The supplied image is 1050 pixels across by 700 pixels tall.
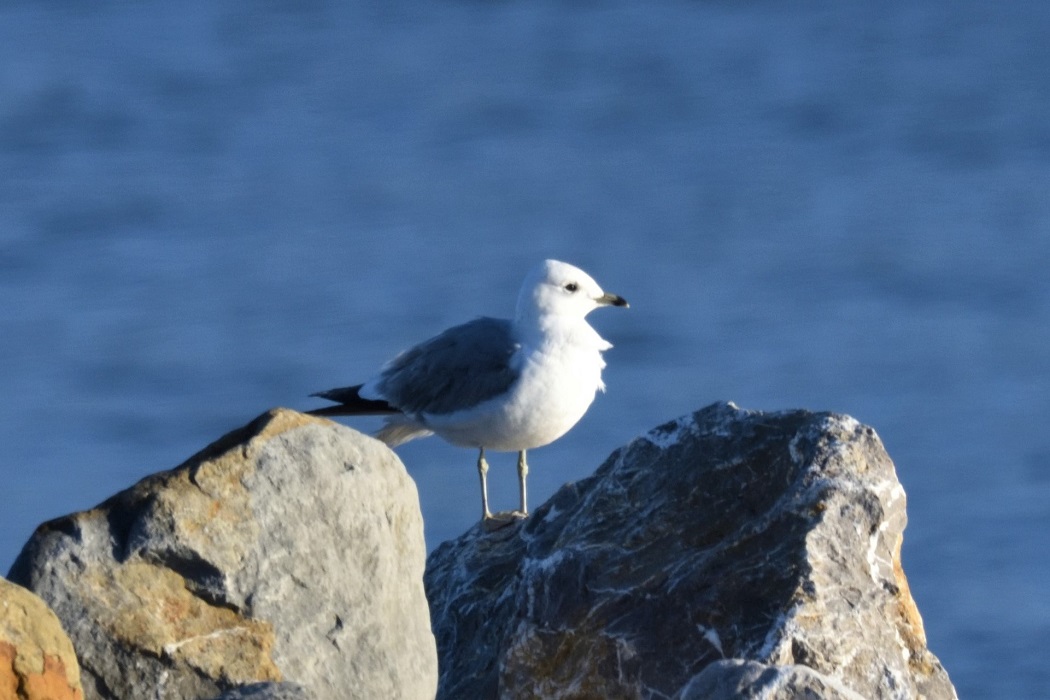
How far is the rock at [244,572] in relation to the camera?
533cm

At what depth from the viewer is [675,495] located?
250 inches

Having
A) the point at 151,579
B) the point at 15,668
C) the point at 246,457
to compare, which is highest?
the point at 246,457

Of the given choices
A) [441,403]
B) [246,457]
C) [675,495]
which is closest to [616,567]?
[675,495]

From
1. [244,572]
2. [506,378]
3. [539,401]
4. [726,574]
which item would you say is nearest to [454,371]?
[506,378]

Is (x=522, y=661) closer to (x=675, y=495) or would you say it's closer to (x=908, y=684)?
(x=675, y=495)

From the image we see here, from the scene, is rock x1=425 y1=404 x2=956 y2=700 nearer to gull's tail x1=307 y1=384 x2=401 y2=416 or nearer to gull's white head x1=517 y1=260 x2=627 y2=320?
gull's white head x1=517 y1=260 x2=627 y2=320

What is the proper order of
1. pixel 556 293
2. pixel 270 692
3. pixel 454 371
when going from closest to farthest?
pixel 270 692, pixel 454 371, pixel 556 293

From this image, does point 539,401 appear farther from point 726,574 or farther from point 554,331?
point 726,574

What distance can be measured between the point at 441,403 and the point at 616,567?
8.72ft

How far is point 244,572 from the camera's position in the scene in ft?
17.9

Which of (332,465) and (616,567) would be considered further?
(616,567)

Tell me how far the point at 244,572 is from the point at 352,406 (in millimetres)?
3645

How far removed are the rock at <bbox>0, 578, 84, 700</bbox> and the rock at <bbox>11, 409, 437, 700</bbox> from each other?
0.36 meters

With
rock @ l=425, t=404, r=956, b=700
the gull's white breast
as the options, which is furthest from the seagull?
rock @ l=425, t=404, r=956, b=700
